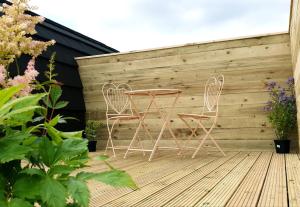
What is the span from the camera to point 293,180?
212cm

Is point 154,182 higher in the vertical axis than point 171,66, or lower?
lower

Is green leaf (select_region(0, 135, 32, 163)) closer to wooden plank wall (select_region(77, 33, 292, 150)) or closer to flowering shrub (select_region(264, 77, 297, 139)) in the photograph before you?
flowering shrub (select_region(264, 77, 297, 139))

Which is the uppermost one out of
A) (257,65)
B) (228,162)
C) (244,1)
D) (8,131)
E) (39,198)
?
(244,1)

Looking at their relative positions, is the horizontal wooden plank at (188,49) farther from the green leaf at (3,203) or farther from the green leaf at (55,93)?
the green leaf at (3,203)

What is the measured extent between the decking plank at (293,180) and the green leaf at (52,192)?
120 cm

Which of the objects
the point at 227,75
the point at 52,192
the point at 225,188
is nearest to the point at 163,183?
the point at 225,188

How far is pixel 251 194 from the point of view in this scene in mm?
1776

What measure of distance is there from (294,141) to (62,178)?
12.2 feet

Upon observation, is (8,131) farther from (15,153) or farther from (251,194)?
(251,194)

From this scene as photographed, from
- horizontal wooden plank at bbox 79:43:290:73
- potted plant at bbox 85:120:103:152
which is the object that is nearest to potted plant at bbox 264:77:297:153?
horizontal wooden plank at bbox 79:43:290:73

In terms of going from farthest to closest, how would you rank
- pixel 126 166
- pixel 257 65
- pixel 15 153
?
pixel 257 65, pixel 126 166, pixel 15 153

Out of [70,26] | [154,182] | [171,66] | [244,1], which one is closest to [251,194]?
[154,182]

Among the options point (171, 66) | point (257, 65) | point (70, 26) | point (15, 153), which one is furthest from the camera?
point (70, 26)

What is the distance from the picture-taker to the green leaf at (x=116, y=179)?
65 cm
